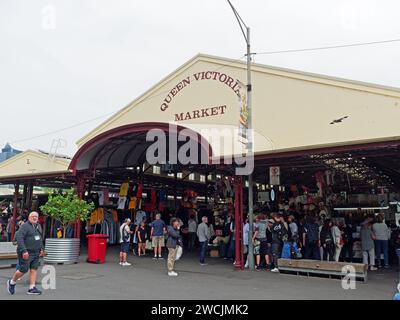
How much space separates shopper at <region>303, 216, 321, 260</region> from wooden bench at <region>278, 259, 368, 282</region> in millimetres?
1804

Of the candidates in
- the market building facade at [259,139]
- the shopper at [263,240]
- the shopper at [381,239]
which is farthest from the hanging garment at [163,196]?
the shopper at [381,239]

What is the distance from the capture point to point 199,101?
16375mm

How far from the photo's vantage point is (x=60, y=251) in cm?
1375

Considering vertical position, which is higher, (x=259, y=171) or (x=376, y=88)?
(x=376, y=88)

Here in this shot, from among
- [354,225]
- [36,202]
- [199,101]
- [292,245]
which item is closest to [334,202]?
[354,225]

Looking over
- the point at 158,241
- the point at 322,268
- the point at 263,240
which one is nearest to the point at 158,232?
the point at 158,241

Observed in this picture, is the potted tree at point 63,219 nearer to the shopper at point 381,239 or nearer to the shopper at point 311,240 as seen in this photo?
the shopper at point 311,240

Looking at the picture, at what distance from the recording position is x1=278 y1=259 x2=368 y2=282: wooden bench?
10.6 meters

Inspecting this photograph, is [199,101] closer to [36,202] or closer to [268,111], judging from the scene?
[268,111]

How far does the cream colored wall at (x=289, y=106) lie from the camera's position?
40.2ft

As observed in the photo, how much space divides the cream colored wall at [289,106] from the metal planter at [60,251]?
590cm

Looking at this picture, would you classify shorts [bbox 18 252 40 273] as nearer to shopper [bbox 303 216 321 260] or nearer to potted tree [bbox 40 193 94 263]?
potted tree [bbox 40 193 94 263]

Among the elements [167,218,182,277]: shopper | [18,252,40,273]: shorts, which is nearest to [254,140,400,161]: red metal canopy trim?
[167,218,182,277]: shopper
